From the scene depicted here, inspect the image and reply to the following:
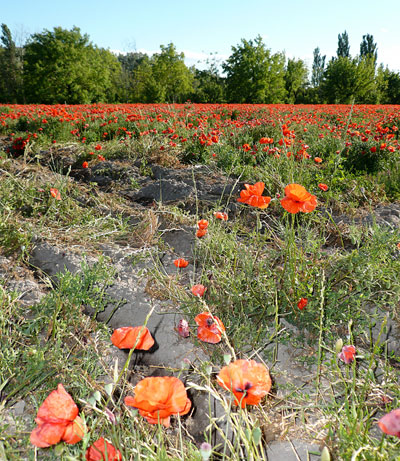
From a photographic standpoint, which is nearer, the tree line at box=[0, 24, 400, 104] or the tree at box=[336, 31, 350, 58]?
the tree line at box=[0, 24, 400, 104]

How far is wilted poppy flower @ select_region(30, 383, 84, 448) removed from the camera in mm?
943

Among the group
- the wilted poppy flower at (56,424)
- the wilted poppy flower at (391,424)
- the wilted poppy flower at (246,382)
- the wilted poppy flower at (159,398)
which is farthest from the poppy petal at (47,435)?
the wilted poppy flower at (391,424)

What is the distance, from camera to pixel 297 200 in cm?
154

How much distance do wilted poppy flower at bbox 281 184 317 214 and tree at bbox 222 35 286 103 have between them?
31323mm

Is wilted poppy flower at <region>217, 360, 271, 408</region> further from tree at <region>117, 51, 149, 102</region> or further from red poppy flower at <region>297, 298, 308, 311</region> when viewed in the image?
tree at <region>117, 51, 149, 102</region>

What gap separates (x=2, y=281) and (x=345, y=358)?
6.04ft

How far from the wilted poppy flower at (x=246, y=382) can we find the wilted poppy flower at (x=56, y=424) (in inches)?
16.5

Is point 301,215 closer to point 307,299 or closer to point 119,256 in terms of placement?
point 307,299

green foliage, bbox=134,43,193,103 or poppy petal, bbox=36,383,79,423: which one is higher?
green foliage, bbox=134,43,193,103

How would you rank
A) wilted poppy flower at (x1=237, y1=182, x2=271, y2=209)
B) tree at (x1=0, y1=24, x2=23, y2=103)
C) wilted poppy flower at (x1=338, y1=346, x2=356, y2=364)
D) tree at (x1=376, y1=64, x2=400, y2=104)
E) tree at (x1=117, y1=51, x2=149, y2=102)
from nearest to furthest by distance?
wilted poppy flower at (x1=338, y1=346, x2=356, y2=364), wilted poppy flower at (x1=237, y1=182, x2=271, y2=209), tree at (x1=376, y1=64, x2=400, y2=104), tree at (x1=117, y1=51, x2=149, y2=102), tree at (x1=0, y1=24, x2=23, y2=103)

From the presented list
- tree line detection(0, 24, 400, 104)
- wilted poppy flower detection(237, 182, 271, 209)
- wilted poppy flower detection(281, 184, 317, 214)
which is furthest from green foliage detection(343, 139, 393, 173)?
tree line detection(0, 24, 400, 104)

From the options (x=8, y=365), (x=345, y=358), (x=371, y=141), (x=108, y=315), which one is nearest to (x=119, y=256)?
(x=108, y=315)

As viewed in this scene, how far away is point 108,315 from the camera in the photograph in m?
1.99

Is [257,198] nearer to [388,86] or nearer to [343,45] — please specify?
[388,86]
